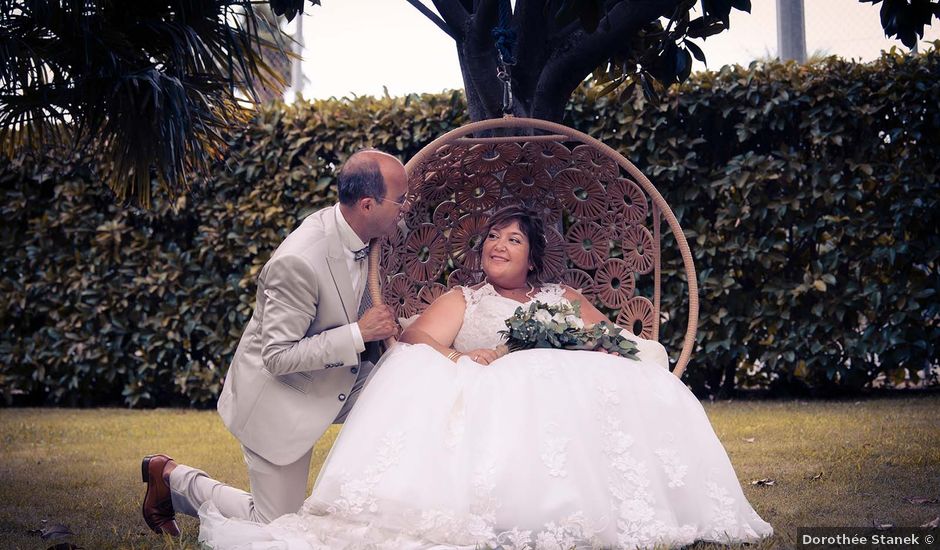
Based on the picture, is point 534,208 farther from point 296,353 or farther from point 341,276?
point 296,353

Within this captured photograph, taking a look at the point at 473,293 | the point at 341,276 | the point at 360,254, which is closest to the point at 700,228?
the point at 473,293

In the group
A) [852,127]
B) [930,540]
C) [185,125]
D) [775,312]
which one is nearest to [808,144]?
[852,127]

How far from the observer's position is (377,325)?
3.21 meters

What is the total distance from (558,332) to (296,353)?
39.9 inches

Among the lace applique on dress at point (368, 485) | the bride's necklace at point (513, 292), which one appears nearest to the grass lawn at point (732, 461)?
the lace applique on dress at point (368, 485)

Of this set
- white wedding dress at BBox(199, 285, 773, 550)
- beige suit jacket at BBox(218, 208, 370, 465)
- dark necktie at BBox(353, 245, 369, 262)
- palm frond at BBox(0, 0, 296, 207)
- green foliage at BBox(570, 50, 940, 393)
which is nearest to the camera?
white wedding dress at BBox(199, 285, 773, 550)

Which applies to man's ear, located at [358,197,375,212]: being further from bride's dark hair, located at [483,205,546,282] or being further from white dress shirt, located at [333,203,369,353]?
bride's dark hair, located at [483,205,546,282]

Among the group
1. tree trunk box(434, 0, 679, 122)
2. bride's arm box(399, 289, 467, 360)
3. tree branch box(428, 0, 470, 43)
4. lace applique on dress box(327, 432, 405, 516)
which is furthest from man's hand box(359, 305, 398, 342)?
tree branch box(428, 0, 470, 43)

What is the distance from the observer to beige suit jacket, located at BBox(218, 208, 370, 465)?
3.14 metres

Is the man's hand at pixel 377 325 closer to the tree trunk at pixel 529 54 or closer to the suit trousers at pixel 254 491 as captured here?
the suit trousers at pixel 254 491

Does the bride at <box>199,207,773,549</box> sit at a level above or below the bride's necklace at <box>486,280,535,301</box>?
below

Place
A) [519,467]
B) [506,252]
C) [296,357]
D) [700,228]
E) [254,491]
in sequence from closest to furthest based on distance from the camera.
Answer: [519,467], [296,357], [254,491], [506,252], [700,228]

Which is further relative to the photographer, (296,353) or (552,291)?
(552,291)

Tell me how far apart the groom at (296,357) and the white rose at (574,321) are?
74 cm
